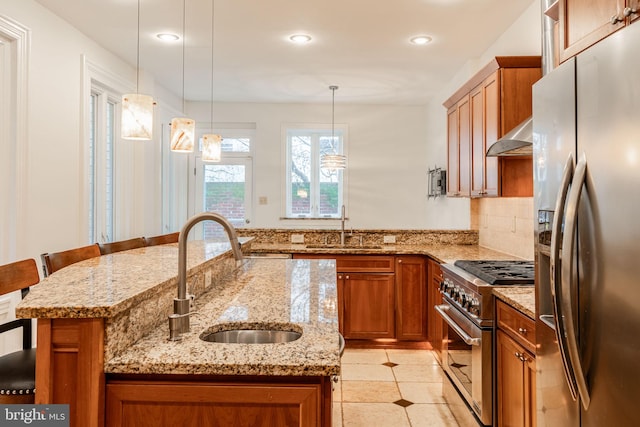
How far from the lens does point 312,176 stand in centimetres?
653

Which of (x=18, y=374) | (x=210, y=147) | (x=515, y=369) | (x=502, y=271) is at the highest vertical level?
(x=210, y=147)

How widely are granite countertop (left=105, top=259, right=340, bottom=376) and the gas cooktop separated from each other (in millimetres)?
→ 827

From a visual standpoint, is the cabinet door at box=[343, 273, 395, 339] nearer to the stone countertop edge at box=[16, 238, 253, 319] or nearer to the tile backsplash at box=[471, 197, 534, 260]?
the tile backsplash at box=[471, 197, 534, 260]

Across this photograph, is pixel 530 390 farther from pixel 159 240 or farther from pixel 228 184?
pixel 228 184

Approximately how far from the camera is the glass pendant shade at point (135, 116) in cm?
256

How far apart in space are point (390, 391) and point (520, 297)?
4.76ft

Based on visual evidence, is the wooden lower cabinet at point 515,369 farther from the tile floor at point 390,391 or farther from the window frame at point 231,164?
the window frame at point 231,164

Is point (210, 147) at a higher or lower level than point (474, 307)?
higher

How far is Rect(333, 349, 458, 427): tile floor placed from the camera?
2.69 meters

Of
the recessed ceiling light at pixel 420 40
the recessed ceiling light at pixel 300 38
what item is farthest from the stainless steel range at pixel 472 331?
the recessed ceiling light at pixel 300 38

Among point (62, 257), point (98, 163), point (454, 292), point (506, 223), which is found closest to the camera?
point (62, 257)

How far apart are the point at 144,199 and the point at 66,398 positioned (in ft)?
12.9

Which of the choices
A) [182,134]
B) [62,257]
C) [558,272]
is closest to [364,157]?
[182,134]

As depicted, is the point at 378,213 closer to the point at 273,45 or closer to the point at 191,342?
the point at 273,45
